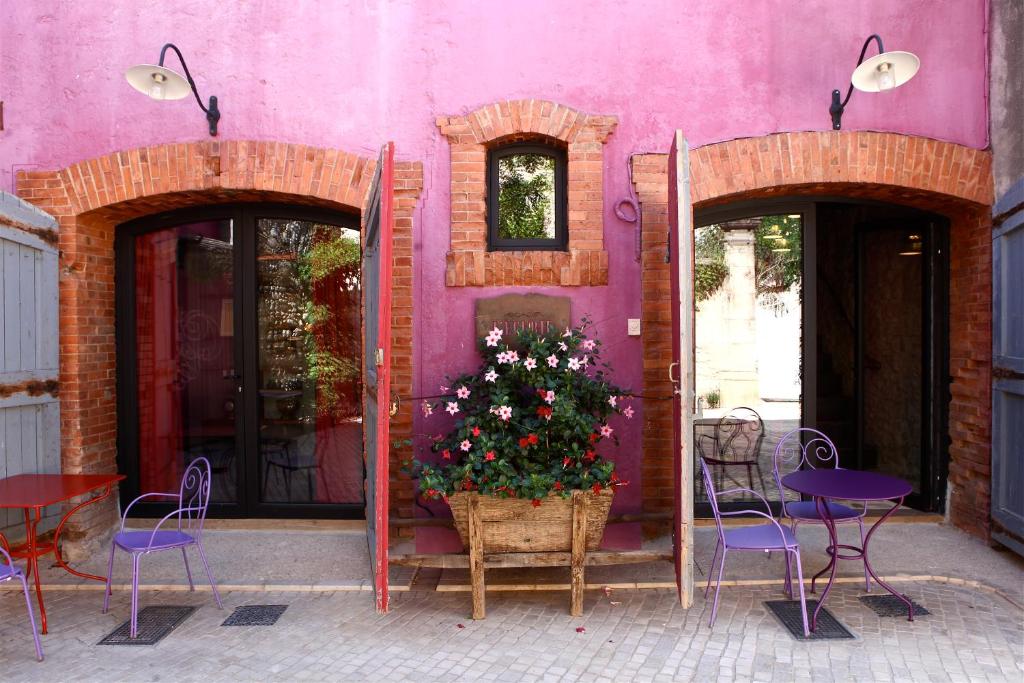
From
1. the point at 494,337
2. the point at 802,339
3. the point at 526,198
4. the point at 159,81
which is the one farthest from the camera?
the point at 802,339

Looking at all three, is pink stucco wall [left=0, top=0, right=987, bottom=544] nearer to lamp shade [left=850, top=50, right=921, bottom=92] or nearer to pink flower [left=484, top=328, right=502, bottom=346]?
lamp shade [left=850, top=50, right=921, bottom=92]

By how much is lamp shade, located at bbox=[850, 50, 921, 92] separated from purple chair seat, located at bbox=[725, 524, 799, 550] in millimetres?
2763

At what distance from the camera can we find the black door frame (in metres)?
5.47

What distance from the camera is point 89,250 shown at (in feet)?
16.8

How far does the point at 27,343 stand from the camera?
4.71 metres

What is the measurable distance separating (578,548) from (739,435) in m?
2.56

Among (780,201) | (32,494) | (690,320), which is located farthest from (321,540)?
(780,201)

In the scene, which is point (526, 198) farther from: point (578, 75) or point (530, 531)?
point (530, 531)

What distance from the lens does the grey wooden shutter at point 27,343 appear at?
4543 millimetres

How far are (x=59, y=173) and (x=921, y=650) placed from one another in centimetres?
597

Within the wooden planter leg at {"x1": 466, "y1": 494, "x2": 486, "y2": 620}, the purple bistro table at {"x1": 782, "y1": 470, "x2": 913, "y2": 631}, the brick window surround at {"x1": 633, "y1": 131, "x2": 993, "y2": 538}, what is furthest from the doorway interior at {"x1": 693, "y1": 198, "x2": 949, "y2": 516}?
the wooden planter leg at {"x1": 466, "y1": 494, "x2": 486, "y2": 620}

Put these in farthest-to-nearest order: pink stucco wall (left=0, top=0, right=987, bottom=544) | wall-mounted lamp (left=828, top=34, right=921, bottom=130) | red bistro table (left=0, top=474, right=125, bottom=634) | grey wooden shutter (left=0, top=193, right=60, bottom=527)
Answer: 1. pink stucco wall (left=0, top=0, right=987, bottom=544)
2. grey wooden shutter (left=0, top=193, right=60, bottom=527)
3. wall-mounted lamp (left=828, top=34, right=921, bottom=130)
4. red bistro table (left=0, top=474, right=125, bottom=634)

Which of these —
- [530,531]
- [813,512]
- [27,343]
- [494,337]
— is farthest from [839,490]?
[27,343]

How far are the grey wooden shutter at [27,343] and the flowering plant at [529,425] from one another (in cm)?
265
